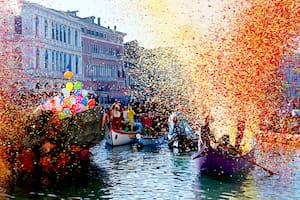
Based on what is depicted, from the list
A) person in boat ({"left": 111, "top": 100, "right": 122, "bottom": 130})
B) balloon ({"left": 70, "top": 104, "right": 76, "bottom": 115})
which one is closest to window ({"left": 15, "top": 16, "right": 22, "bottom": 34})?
person in boat ({"left": 111, "top": 100, "right": 122, "bottom": 130})

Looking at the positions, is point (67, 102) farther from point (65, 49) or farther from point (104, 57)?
point (104, 57)

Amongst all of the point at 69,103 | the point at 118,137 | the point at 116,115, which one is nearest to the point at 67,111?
the point at 69,103

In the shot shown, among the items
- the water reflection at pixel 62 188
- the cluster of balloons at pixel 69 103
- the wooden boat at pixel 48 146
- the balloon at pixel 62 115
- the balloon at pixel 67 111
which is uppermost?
the cluster of balloons at pixel 69 103

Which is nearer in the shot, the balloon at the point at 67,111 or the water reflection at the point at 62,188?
the water reflection at the point at 62,188

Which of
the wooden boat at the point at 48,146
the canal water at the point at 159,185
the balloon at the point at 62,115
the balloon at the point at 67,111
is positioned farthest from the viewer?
the balloon at the point at 67,111

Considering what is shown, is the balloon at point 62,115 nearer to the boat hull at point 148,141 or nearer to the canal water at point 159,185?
the canal water at point 159,185

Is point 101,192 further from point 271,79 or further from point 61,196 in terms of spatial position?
point 271,79

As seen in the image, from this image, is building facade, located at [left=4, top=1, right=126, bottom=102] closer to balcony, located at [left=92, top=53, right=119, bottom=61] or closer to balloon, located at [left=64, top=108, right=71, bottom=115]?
balcony, located at [left=92, top=53, right=119, bottom=61]

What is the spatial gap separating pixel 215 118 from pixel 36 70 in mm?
34315

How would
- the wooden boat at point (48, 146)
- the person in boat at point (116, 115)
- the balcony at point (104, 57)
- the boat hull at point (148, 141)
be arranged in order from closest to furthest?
the wooden boat at point (48, 146) → the boat hull at point (148, 141) → the person in boat at point (116, 115) → the balcony at point (104, 57)

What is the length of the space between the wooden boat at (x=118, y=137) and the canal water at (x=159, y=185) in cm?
648

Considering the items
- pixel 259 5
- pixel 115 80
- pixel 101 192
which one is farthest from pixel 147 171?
pixel 115 80

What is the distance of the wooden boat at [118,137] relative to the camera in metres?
24.6

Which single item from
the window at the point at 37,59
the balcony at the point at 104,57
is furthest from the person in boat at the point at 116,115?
the balcony at the point at 104,57
